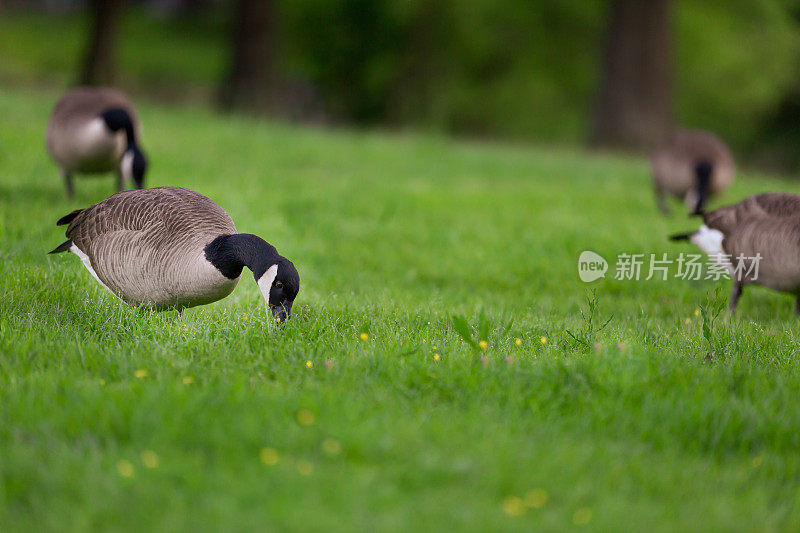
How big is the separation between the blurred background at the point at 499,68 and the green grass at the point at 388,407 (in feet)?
48.4

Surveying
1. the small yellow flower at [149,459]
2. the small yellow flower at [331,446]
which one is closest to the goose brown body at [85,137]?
the small yellow flower at [149,459]

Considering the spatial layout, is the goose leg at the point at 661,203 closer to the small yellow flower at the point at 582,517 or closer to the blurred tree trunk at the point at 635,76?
the blurred tree trunk at the point at 635,76

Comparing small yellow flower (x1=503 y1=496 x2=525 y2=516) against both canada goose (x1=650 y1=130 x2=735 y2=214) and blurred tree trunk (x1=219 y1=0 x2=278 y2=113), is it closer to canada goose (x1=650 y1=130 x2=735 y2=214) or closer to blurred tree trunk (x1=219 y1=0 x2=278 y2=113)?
canada goose (x1=650 y1=130 x2=735 y2=214)

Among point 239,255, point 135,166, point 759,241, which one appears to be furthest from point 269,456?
point 135,166

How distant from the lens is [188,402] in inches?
140

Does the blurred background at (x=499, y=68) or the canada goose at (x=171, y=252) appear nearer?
the canada goose at (x=171, y=252)

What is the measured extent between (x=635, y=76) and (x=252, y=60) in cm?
1046

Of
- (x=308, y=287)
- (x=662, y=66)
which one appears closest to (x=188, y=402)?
(x=308, y=287)

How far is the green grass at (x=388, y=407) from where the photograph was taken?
299 cm

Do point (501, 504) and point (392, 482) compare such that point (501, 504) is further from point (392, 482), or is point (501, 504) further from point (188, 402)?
point (188, 402)

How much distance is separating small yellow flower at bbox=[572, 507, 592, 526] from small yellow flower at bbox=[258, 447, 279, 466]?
3.96 ft

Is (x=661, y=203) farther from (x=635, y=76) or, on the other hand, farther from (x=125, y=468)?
(x=125, y=468)

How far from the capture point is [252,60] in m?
21.2

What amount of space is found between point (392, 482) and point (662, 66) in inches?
806
